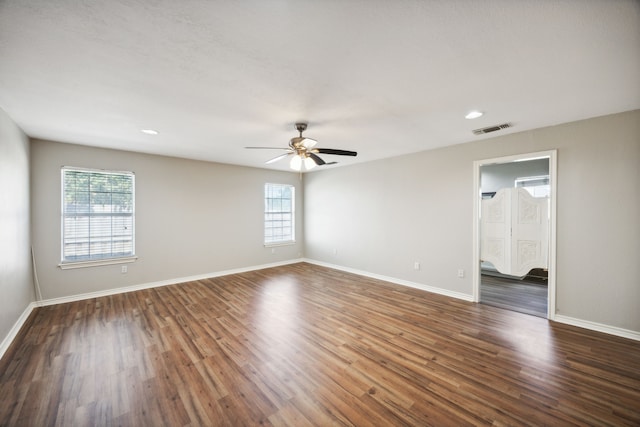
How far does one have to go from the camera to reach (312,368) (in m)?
2.20

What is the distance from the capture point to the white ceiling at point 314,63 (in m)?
1.35

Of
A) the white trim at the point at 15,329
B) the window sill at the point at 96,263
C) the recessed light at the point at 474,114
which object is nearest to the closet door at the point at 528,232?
the recessed light at the point at 474,114

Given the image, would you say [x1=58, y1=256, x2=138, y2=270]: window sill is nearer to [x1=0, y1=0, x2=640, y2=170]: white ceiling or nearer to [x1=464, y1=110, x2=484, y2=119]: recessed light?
[x1=0, y1=0, x2=640, y2=170]: white ceiling

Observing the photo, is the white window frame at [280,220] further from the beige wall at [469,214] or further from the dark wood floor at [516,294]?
the dark wood floor at [516,294]

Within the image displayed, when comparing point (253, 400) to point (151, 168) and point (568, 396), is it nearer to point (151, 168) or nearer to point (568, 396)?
point (568, 396)

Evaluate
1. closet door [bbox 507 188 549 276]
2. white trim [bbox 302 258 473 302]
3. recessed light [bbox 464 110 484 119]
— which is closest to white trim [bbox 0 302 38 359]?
white trim [bbox 302 258 473 302]

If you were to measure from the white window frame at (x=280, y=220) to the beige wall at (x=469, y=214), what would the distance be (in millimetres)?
477

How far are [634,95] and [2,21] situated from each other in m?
4.92

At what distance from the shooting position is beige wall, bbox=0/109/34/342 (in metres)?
2.56

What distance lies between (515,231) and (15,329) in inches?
256

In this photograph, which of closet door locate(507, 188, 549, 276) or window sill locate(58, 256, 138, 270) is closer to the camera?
closet door locate(507, 188, 549, 276)

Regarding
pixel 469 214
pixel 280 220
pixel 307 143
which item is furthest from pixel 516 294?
pixel 280 220

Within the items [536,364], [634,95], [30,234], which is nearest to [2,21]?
[30,234]

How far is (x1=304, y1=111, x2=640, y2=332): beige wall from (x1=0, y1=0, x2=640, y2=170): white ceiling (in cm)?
46
